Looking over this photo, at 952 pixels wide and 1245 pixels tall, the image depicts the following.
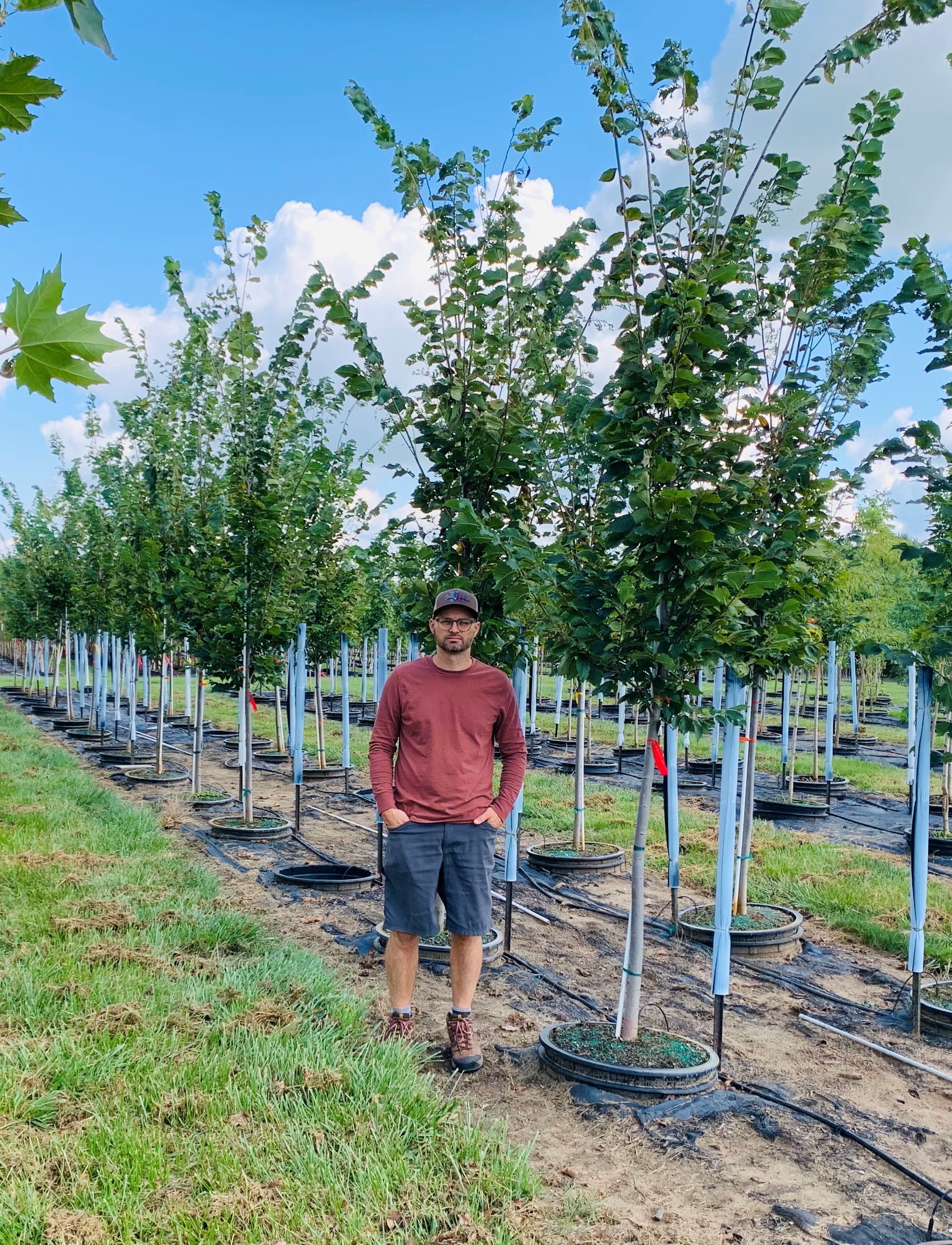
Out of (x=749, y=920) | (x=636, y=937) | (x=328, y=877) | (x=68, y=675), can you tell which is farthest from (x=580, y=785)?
(x=68, y=675)

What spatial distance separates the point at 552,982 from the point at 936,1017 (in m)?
2.04

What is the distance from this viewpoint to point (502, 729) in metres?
4.18

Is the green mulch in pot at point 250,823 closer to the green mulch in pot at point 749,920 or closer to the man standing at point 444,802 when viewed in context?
the green mulch in pot at point 749,920

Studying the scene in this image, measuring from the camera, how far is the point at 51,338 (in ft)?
3.17

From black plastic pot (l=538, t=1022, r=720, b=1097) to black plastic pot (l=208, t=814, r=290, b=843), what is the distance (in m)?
5.27

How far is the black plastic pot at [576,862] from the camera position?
314 inches

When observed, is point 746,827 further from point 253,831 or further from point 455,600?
point 253,831

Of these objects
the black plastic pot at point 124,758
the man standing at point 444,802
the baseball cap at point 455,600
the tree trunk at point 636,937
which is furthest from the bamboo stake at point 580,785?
the black plastic pot at point 124,758

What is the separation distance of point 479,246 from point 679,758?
525 inches

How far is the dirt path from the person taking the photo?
299 cm

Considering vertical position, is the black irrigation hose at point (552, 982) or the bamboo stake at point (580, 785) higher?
the bamboo stake at point (580, 785)

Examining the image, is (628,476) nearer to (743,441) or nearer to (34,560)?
(743,441)

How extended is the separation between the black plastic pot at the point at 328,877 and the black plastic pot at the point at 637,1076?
3.38 metres

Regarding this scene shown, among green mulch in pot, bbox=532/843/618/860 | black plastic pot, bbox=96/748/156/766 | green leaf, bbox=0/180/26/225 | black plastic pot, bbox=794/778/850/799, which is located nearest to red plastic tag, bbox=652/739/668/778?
green leaf, bbox=0/180/26/225
